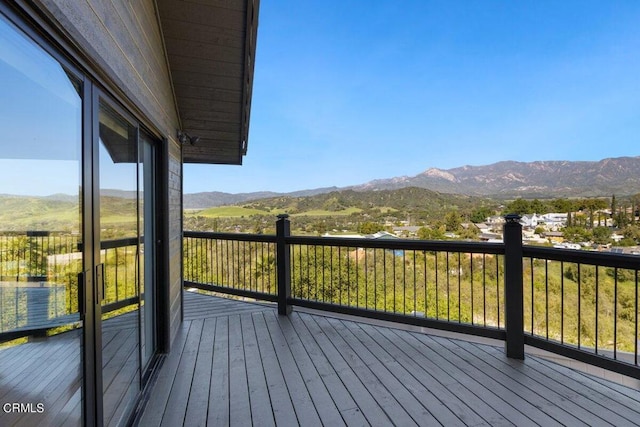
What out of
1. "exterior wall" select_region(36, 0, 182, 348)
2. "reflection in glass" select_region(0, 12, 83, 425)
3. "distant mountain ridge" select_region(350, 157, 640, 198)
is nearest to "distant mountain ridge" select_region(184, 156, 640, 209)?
"distant mountain ridge" select_region(350, 157, 640, 198)

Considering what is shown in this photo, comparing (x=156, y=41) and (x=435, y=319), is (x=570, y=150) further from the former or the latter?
(x=156, y=41)

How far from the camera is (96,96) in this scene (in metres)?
1.46

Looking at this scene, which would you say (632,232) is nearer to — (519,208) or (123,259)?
(519,208)

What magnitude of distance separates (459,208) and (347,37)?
40.8 feet

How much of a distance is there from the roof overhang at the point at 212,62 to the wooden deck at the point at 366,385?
251 cm

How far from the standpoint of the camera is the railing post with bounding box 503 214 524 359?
2.75 meters

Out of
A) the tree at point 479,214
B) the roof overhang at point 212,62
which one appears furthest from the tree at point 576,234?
the roof overhang at point 212,62

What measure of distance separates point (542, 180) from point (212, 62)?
8.82 meters

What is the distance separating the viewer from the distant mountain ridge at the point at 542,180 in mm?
5695

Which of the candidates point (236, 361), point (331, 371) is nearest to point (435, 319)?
point (331, 371)

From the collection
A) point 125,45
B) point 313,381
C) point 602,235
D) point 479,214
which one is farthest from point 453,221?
point 125,45

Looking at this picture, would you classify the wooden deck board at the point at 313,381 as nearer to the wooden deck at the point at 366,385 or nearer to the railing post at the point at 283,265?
the wooden deck at the point at 366,385

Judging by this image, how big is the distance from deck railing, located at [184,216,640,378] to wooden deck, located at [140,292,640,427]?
21 centimetres

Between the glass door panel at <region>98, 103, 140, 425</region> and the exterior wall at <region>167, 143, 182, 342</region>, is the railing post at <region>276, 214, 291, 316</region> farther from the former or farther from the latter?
the glass door panel at <region>98, 103, 140, 425</region>
